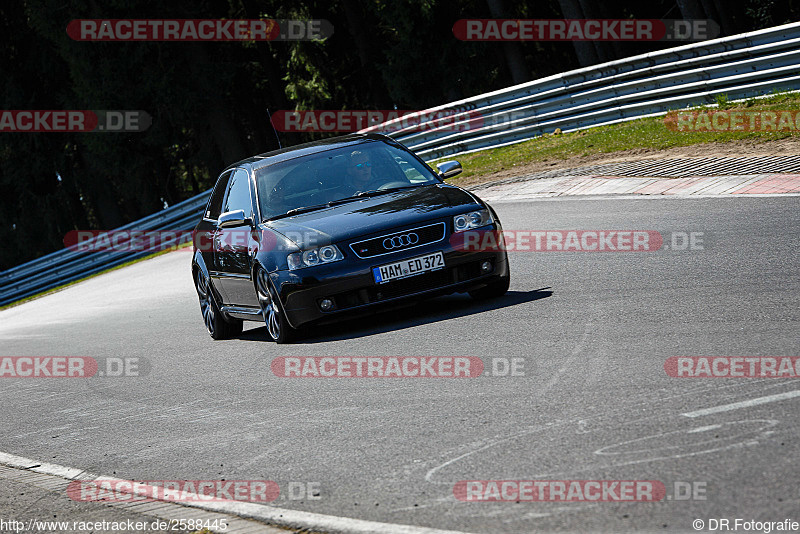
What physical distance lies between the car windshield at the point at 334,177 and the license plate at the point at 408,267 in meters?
1.19

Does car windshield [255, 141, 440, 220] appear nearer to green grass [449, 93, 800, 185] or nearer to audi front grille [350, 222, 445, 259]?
audi front grille [350, 222, 445, 259]

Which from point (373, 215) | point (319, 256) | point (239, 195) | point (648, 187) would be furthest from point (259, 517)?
point (648, 187)

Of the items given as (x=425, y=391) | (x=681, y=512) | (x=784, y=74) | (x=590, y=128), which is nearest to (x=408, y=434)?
(x=425, y=391)

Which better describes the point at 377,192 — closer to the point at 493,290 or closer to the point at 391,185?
the point at 391,185

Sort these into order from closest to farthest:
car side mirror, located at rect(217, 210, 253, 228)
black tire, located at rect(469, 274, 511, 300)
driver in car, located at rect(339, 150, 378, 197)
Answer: black tire, located at rect(469, 274, 511, 300) → car side mirror, located at rect(217, 210, 253, 228) → driver in car, located at rect(339, 150, 378, 197)

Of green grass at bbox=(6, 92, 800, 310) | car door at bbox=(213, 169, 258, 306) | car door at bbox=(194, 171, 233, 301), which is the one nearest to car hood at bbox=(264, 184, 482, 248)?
car door at bbox=(213, 169, 258, 306)

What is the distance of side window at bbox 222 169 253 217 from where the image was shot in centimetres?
1009

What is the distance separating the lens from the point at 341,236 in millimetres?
8773

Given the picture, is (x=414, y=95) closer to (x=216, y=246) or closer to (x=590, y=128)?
(x=590, y=128)

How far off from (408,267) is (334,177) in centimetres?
158

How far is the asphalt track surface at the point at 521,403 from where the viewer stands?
4.47 meters

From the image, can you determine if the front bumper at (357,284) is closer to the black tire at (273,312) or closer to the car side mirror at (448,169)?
the black tire at (273,312)

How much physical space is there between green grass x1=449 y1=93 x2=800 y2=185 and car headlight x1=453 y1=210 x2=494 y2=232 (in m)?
7.13

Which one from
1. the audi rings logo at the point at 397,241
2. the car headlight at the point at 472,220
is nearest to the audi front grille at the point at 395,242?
the audi rings logo at the point at 397,241
